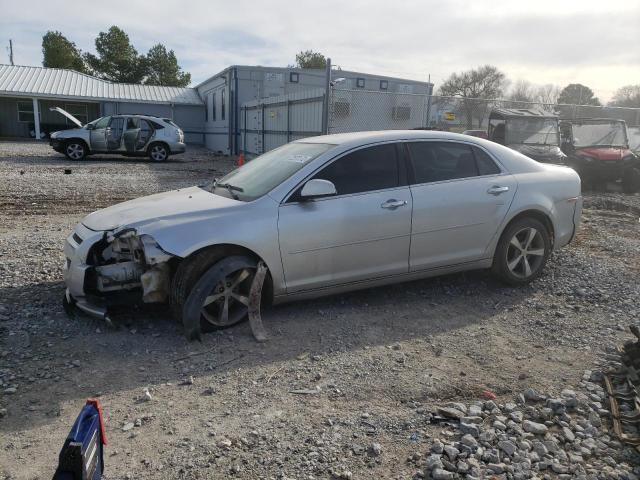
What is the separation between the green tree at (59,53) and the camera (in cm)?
4988

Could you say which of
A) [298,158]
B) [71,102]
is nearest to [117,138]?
[298,158]

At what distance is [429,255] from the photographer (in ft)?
16.3

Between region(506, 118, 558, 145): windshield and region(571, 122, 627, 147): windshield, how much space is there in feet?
2.69

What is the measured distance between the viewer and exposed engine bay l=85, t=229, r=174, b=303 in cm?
419

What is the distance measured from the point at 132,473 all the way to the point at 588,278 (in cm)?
517

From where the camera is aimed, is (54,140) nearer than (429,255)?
No

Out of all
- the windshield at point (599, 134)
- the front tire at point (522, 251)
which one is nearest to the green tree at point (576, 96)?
the windshield at point (599, 134)

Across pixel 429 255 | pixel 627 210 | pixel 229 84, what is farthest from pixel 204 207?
pixel 229 84

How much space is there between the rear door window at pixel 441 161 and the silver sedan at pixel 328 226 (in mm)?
12

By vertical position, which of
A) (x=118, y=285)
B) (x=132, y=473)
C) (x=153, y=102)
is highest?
(x=153, y=102)

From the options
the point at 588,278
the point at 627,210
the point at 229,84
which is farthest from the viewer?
the point at 229,84

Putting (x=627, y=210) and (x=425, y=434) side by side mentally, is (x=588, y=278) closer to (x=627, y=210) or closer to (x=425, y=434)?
(x=425, y=434)

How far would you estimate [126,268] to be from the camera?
4.27 m

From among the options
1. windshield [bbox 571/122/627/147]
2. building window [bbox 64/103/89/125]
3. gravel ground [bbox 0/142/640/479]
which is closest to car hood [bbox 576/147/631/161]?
windshield [bbox 571/122/627/147]
